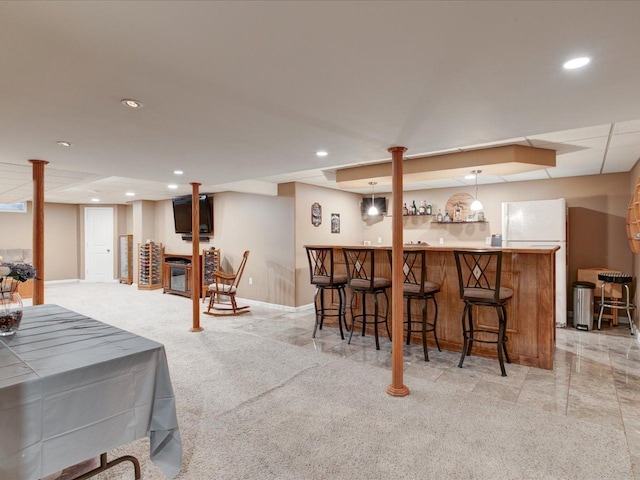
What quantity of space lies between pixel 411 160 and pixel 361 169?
833 millimetres

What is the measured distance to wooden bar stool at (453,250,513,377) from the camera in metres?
3.34

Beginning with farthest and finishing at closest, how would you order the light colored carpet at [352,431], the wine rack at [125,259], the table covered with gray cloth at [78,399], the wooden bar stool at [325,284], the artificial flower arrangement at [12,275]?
the wine rack at [125,259] < the wooden bar stool at [325,284] < the light colored carpet at [352,431] < the artificial flower arrangement at [12,275] < the table covered with gray cloth at [78,399]

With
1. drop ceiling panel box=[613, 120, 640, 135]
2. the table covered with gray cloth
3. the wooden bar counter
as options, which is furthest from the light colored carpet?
drop ceiling panel box=[613, 120, 640, 135]

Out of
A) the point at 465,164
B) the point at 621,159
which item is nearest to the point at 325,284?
the point at 465,164

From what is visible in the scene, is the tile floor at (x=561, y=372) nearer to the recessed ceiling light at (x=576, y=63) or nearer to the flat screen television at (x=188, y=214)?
the recessed ceiling light at (x=576, y=63)

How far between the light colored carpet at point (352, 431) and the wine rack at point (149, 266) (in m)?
5.43

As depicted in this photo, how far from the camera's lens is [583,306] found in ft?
16.3

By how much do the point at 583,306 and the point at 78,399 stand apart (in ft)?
19.6

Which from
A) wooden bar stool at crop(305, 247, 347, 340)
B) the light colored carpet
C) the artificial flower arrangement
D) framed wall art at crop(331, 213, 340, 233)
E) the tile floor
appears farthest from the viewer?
framed wall art at crop(331, 213, 340, 233)

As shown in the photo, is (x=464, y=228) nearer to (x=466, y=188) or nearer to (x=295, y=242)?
(x=466, y=188)

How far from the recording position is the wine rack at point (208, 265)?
720cm

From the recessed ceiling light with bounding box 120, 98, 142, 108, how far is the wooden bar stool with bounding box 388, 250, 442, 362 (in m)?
2.71

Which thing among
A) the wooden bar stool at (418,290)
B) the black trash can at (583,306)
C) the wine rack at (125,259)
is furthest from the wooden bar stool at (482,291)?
the wine rack at (125,259)

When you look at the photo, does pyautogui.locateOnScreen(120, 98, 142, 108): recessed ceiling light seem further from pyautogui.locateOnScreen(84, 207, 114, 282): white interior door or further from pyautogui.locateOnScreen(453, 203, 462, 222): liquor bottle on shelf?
pyautogui.locateOnScreen(84, 207, 114, 282): white interior door
